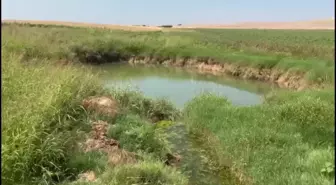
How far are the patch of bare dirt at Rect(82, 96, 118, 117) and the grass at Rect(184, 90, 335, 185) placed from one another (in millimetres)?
2263

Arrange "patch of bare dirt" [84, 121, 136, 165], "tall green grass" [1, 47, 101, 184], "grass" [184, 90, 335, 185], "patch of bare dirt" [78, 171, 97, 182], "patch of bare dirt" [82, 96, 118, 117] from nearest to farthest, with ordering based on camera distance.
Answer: "tall green grass" [1, 47, 101, 184] < "patch of bare dirt" [78, 171, 97, 182] < "grass" [184, 90, 335, 185] < "patch of bare dirt" [84, 121, 136, 165] < "patch of bare dirt" [82, 96, 118, 117]

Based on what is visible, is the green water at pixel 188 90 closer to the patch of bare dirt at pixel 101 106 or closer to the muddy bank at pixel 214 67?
the muddy bank at pixel 214 67

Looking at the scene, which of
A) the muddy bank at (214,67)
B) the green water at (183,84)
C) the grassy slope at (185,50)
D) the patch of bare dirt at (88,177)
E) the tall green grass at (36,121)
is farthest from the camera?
the muddy bank at (214,67)

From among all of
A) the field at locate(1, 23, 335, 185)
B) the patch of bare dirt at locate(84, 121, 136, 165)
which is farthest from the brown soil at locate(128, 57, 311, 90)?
the patch of bare dirt at locate(84, 121, 136, 165)

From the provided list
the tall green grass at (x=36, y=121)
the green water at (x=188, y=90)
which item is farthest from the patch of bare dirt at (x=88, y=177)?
the green water at (x=188, y=90)

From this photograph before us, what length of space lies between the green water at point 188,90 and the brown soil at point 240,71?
95 centimetres

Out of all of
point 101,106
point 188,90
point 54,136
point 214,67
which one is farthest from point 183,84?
point 54,136

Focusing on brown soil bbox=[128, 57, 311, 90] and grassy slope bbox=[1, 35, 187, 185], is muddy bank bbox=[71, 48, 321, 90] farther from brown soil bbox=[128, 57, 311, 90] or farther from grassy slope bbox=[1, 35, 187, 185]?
grassy slope bbox=[1, 35, 187, 185]

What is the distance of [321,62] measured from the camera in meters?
23.2

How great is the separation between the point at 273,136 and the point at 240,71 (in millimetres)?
19342

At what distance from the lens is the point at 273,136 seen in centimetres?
898

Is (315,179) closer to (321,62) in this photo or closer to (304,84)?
(304,84)

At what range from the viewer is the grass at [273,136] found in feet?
23.6

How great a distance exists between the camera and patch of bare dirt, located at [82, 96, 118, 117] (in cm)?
1006
